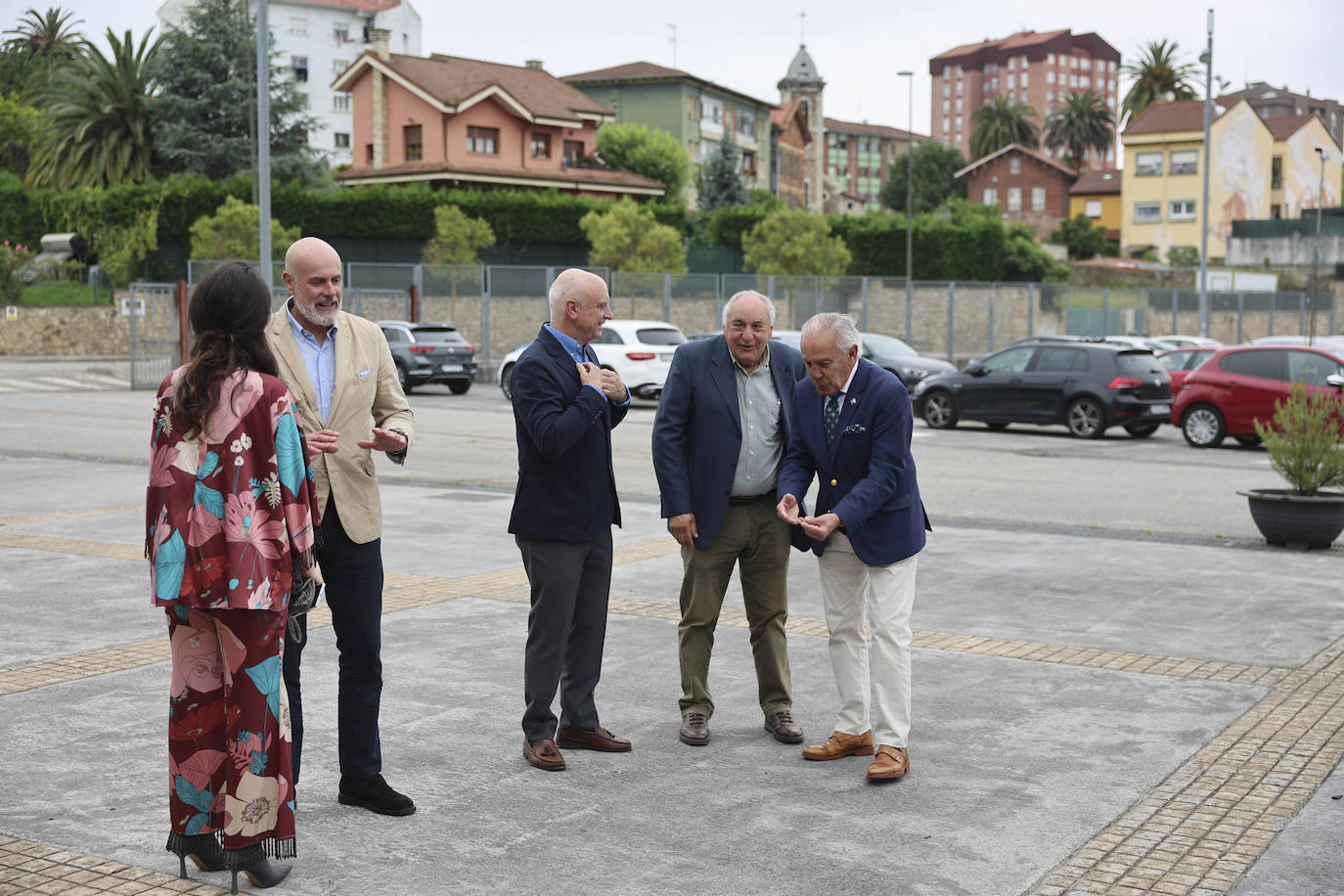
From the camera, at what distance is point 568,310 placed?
17.8ft

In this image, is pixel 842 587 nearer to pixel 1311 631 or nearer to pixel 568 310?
pixel 568 310

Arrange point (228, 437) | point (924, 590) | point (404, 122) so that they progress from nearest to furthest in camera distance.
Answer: point (228, 437)
point (924, 590)
point (404, 122)

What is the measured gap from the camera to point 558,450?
17.4 ft

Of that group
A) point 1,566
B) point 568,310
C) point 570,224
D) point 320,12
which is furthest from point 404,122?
point 568,310

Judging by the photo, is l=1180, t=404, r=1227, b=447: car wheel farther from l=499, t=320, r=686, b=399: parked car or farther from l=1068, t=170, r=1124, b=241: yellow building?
l=1068, t=170, r=1124, b=241: yellow building

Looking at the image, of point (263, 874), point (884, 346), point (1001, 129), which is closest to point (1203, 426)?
point (884, 346)

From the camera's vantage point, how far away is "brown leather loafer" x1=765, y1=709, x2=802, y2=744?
19.0 feet

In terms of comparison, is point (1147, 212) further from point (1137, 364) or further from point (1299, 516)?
point (1299, 516)

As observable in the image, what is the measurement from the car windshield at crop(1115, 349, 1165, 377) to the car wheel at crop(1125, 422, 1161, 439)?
0.77 meters

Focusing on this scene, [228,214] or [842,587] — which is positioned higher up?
[228,214]

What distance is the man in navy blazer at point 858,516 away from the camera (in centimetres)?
545

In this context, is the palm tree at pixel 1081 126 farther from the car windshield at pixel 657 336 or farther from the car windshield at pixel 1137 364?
the car windshield at pixel 1137 364

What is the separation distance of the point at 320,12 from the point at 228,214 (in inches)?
2006

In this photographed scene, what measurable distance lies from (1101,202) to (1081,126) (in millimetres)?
21051
